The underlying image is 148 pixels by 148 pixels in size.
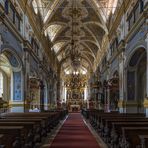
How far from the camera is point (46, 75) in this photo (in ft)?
119

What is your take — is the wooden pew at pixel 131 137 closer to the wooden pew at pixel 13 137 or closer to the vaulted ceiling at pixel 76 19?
the wooden pew at pixel 13 137

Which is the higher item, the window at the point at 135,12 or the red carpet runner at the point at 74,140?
the window at the point at 135,12

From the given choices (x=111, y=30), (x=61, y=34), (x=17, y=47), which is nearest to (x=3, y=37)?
(x=17, y=47)

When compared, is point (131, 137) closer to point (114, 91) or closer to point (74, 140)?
point (74, 140)

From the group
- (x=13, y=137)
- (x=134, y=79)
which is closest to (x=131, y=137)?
(x=13, y=137)

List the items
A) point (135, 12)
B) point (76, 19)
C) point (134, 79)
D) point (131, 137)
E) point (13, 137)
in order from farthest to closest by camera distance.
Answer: point (76, 19), point (134, 79), point (135, 12), point (13, 137), point (131, 137)

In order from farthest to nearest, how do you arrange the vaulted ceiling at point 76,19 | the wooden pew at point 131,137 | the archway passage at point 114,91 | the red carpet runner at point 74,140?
the vaulted ceiling at point 76,19 → the archway passage at point 114,91 → the red carpet runner at point 74,140 → the wooden pew at point 131,137

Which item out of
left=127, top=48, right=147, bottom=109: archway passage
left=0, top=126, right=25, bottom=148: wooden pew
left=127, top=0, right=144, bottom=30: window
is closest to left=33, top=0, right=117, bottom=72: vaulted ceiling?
left=127, top=0, right=144, bottom=30: window

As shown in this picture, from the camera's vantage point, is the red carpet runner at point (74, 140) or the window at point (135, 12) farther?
the window at point (135, 12)

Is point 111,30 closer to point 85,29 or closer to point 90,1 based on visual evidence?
point 90,1

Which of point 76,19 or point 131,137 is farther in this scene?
point 76,19

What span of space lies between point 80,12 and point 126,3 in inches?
418

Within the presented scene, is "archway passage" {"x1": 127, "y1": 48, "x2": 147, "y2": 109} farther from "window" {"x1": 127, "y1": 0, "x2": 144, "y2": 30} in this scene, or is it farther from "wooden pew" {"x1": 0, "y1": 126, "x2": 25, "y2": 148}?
"wooden pew" {"x1": 0, "y1": 126, "x2": 25, "y2": 148}

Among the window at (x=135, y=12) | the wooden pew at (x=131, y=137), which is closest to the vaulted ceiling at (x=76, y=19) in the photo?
the window at (x=135, y=12)
